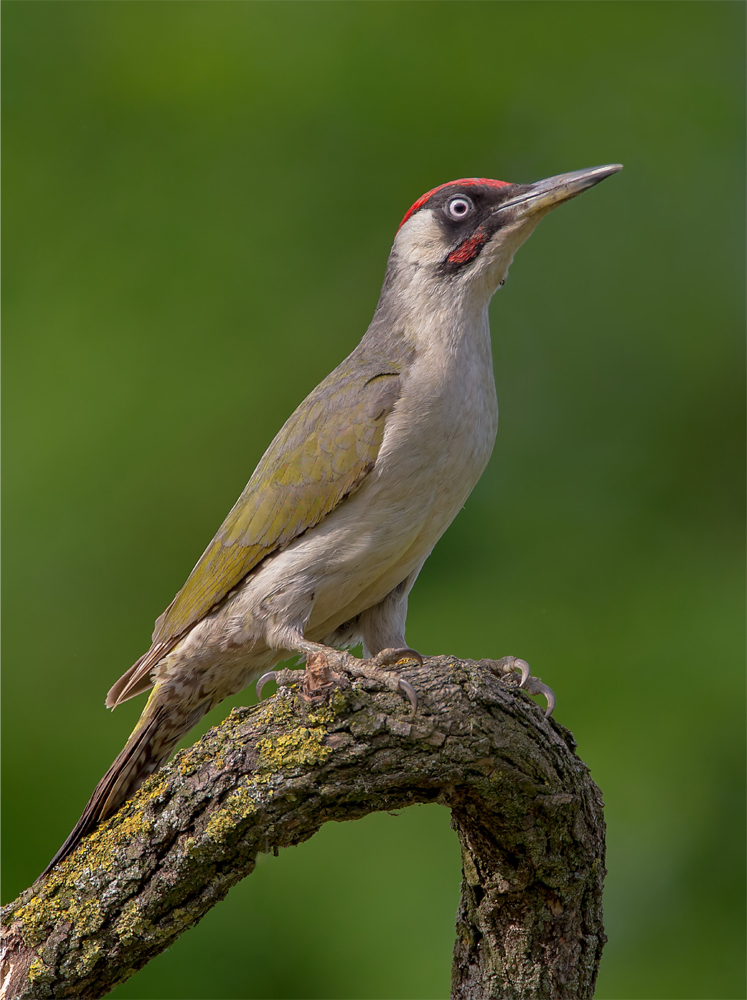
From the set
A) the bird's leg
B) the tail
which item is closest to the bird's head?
the bird's leg

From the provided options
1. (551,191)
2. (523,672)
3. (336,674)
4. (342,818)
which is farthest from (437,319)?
(342,818)

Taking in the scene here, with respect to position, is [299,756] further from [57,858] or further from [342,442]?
[342,442]

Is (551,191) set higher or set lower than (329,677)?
higher

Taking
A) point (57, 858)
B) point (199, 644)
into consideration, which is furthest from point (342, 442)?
point (57, 858)

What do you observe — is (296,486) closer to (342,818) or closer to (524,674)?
(524,674)

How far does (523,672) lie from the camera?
3.05 m

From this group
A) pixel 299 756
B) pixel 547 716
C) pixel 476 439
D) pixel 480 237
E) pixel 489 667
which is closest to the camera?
pixel 299 756

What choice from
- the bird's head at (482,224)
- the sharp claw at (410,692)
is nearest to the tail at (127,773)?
the sharp claw at (410,692)

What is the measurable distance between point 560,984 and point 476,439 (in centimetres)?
174

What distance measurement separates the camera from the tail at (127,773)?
2.92 metres

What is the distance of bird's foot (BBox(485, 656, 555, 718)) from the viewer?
3035 millimetres

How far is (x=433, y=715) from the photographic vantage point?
2.49 m

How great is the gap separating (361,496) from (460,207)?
4.14ft

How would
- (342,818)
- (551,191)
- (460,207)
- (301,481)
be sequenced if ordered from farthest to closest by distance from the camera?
(460,207), (551,191), (301,481), (342,818)
